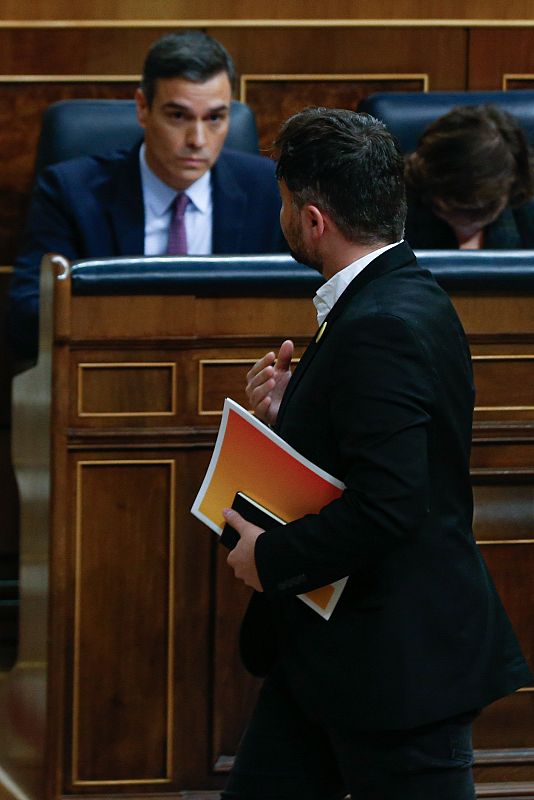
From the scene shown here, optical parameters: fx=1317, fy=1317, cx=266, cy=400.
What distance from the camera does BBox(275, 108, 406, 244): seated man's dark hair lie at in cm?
98

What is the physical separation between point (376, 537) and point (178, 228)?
1096 mm

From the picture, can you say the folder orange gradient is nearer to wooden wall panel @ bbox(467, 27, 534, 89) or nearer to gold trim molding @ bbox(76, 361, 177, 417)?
gold trim molding @ bbox(76, 361, 177, 417)

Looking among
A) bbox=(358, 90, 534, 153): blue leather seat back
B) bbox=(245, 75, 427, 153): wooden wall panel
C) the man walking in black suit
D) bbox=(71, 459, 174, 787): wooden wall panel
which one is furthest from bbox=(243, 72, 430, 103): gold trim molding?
the man walking in black suit

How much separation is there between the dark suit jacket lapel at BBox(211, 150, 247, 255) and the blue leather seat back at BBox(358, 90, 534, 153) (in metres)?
0.29

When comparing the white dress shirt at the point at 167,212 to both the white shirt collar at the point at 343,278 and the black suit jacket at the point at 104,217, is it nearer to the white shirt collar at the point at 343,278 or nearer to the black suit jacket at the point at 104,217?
the black suit jacket at the point at 104,217

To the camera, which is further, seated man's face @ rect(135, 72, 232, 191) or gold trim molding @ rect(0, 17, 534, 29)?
gold trim molding @ rect(0, 17, 534, 29)

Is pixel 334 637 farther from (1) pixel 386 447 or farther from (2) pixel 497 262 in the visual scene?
(2) pixel 497 262

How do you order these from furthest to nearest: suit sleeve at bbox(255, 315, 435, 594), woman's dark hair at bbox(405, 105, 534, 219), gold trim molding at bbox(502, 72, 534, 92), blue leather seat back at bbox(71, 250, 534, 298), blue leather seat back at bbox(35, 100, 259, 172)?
gold trim molding at bbox(502, 72, 534, 92), blue leather seat back at bbox(35, 100, 259, 172), woman's dark hair at bbox(405, 105, 534, 219), blue leather seat back at bbox(71, 250, 534, 298), suit sleeve at bbox(255, 315, 435, 594)

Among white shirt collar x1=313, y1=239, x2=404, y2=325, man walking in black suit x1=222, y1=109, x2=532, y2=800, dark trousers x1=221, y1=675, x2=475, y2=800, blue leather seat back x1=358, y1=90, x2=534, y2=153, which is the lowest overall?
dark trousers x1=221, y1=675, x2=475, y2=800

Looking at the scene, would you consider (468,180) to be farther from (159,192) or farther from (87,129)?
(87,129)

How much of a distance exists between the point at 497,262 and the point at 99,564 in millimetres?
542

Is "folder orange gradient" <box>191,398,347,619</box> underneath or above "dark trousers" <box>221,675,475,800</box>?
above

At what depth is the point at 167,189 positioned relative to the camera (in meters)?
1.99

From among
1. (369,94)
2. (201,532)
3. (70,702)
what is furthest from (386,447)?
(369,94)
